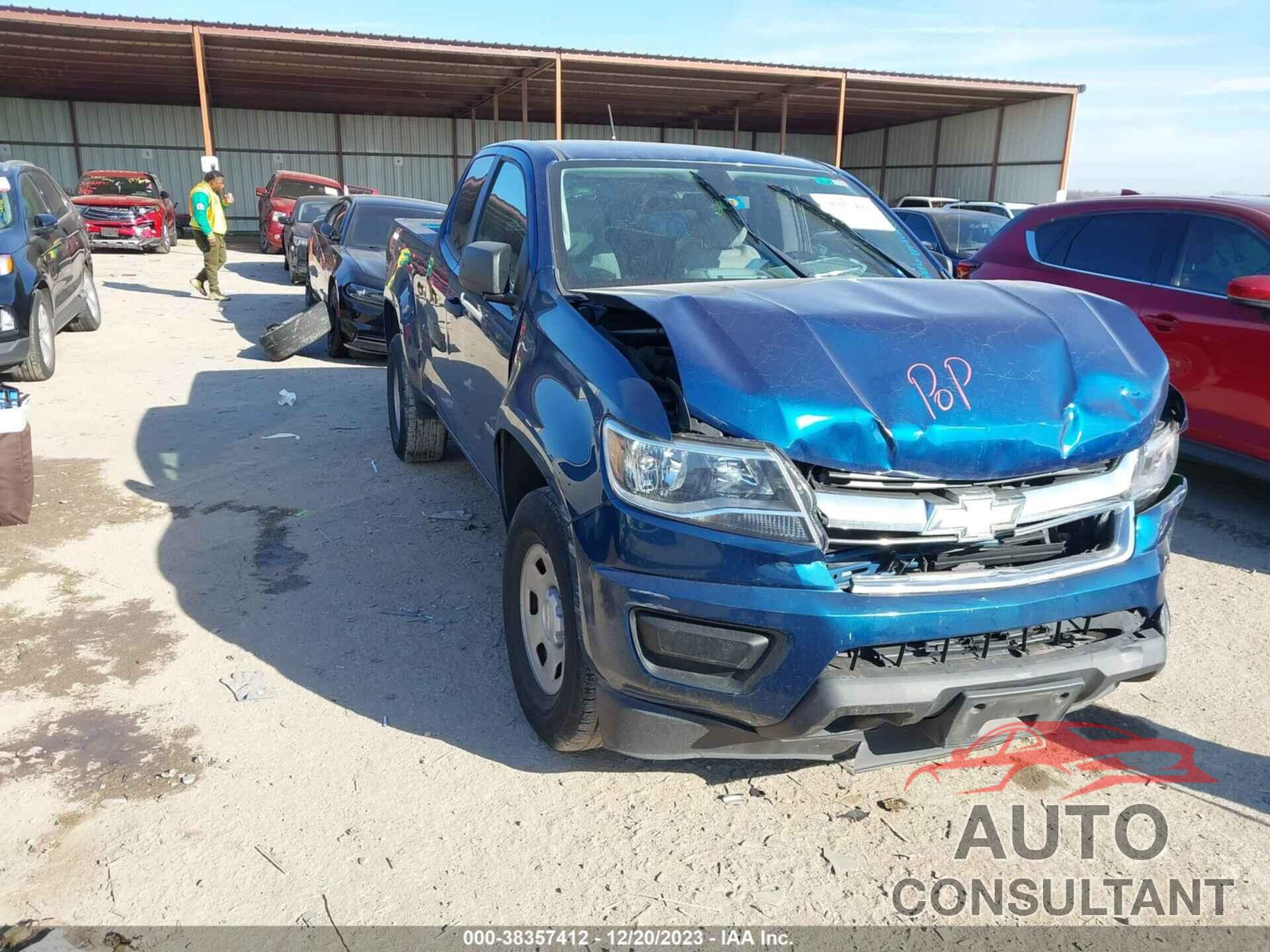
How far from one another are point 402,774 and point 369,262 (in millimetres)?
7219

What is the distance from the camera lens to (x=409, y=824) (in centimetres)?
267

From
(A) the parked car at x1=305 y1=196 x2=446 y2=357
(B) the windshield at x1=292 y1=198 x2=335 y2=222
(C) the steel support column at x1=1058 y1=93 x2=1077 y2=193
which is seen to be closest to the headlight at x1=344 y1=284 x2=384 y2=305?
(A) the parked car at x1=305 y1=196 x2=446 y2=357

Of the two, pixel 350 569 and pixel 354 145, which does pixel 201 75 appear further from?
pixel 350 569

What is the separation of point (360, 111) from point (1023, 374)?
110 feet

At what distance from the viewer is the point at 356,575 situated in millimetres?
4395

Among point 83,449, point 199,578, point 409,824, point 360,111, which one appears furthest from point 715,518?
point 360,111

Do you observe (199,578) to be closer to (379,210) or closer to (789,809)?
(789,809)

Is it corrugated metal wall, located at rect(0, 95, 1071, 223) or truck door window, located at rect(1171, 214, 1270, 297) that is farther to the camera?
corrugated metal wall, located at rect(0, 95, 1071, 223)

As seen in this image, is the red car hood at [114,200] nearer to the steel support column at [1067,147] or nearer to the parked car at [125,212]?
the parked car at [125,212]

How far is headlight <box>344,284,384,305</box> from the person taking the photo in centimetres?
894

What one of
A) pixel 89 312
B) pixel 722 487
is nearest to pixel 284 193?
pixel 89 312

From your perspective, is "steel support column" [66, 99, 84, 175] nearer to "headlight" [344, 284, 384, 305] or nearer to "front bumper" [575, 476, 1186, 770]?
"headlight" [344, 284, 384, 305]

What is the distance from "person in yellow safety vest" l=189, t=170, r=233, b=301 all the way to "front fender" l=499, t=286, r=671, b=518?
1148 cm

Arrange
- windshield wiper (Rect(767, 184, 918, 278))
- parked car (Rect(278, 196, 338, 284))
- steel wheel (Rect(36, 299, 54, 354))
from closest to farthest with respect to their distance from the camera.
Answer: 1. windshield wiper (Rect(767, 184, 918, 278))
2. steel wheel (Rect(36, 299, 54, 354))
3. parked car (Rect(278, 196, 338, 284))
